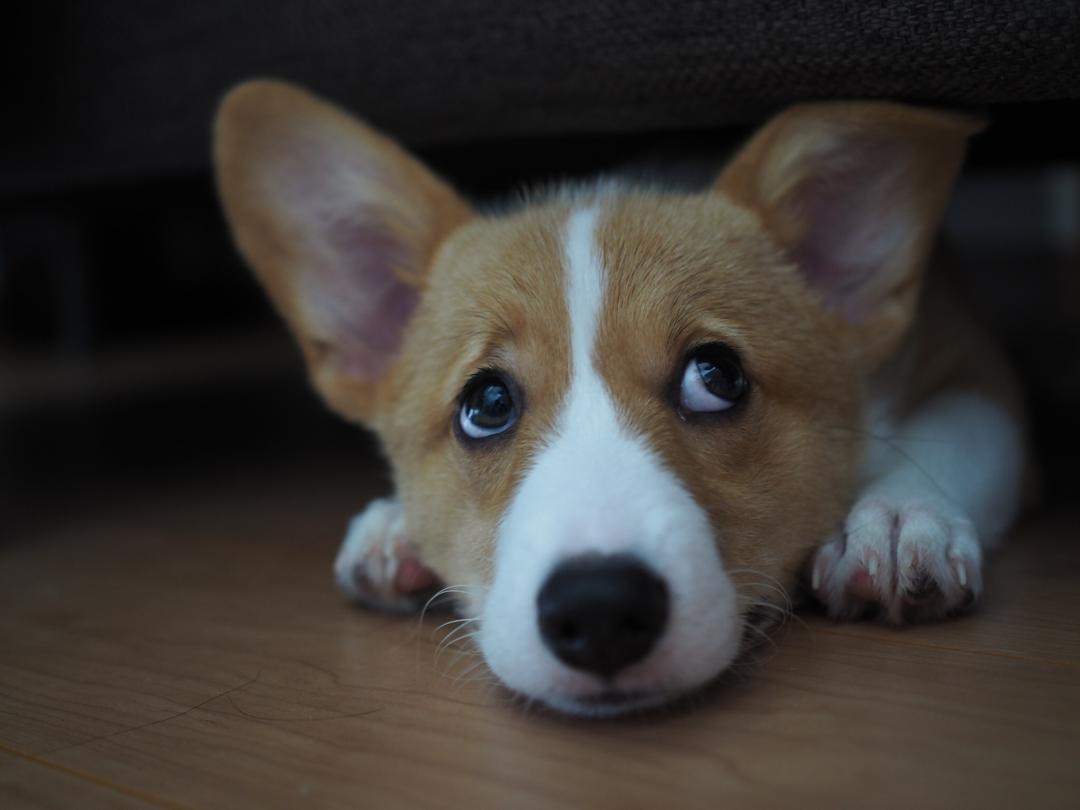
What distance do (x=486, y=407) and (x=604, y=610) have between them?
1.79 ft

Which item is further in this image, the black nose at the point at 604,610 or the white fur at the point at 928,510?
the white fur at the point at 928,510

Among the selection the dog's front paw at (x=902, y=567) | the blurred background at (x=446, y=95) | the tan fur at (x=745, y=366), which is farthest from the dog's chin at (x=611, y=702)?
the blurred background at (x=446, y=95)

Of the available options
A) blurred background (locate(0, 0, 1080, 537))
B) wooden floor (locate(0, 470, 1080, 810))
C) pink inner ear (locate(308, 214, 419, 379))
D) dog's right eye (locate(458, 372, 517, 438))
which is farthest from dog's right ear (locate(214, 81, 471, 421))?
wooden floor (locate(0, 470, 1080, 810))

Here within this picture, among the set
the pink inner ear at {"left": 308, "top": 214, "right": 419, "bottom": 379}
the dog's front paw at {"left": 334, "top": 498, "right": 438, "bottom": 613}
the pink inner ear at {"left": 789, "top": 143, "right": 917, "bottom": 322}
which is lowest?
the dog's front paw at {"left": 334, "top": 498, "right": 438, "bottom": 613}

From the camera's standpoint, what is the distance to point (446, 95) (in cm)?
214

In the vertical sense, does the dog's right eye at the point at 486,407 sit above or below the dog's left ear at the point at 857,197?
below

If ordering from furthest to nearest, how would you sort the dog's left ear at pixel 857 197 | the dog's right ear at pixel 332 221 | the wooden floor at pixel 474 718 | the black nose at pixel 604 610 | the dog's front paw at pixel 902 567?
the dog's right ear at pixel 332 221 < the dog's left ear at pixel 857 197 < the dog's front paw at pixel 902 567 < the black nose at pixel 604 610 < the wooden floor at pixel 474 718

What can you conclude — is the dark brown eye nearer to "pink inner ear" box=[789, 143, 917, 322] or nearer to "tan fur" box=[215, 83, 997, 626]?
"tan fur" box=[215, 83, 997, 626]

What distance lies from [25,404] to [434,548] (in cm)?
397

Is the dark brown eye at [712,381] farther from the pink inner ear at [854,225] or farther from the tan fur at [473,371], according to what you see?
the pink inner ear at [854,225]

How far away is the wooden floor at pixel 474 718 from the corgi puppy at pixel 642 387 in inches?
3.1

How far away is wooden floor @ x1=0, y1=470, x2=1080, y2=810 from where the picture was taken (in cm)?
112

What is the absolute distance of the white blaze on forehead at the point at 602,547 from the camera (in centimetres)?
128

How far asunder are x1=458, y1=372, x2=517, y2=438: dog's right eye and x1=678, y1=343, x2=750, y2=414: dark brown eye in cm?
28
